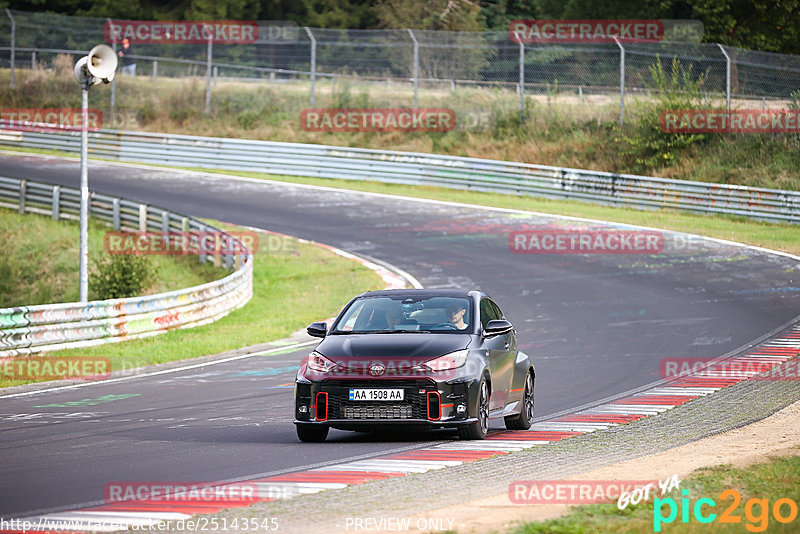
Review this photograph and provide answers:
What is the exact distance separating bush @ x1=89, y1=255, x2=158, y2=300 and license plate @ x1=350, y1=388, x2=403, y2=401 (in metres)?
16.2

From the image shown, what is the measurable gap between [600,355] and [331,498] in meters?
10.2

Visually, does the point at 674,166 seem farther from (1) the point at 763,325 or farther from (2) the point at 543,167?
(1) the point at 763,325

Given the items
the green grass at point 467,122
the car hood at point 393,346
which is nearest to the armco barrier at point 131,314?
the car hood at point 393,346

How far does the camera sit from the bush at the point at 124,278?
86.4 ft

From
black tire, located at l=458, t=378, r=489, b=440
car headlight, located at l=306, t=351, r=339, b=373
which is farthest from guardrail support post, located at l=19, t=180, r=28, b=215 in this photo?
black tire, located at l=458, t=378, r=489, b=440

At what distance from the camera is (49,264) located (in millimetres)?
32656

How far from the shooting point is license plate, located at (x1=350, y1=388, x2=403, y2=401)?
424 inches

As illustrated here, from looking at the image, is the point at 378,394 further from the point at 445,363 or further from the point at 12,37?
the point at 12,37

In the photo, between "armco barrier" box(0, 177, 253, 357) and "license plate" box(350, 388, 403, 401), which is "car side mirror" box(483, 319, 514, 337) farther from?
"armco barrier" box(0, 177, 253, 357)

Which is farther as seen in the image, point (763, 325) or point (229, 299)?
point (229, 299)

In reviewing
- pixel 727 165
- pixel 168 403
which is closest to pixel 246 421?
pixel 168 403

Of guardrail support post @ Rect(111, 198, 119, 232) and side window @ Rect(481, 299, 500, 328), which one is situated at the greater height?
side window @ Rect(481, 299, 500, 328)

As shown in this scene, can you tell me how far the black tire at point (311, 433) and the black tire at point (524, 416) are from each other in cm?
213

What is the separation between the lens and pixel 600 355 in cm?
1769
